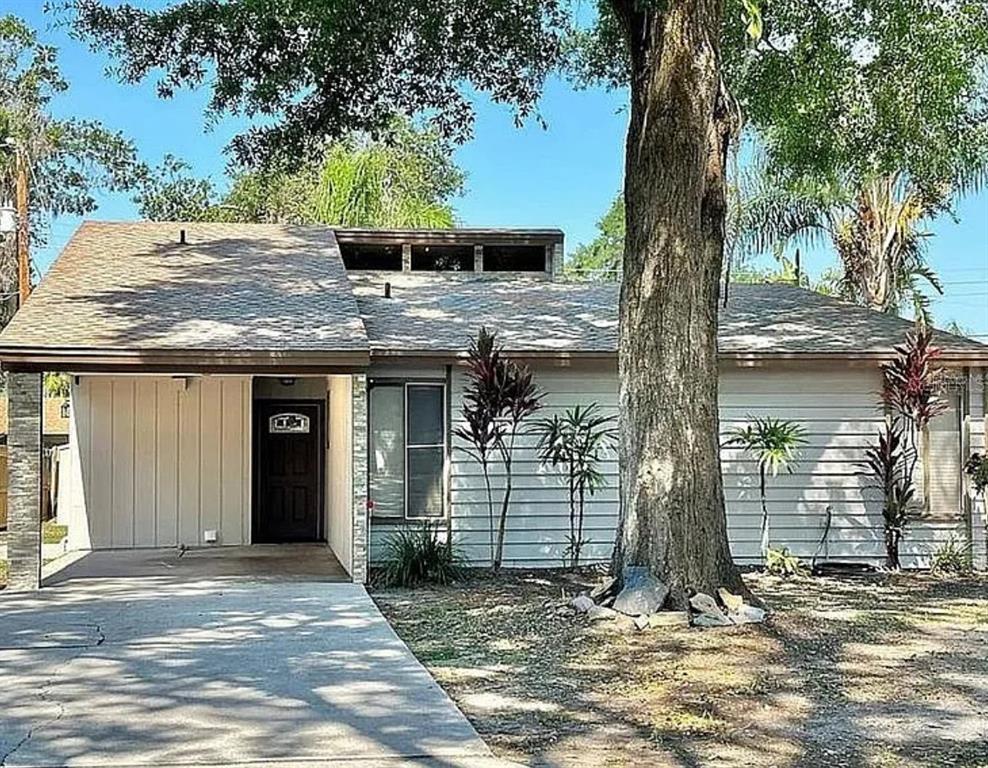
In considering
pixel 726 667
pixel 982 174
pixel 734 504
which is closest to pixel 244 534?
pixel 734 504

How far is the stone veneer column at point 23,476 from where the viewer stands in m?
10.2

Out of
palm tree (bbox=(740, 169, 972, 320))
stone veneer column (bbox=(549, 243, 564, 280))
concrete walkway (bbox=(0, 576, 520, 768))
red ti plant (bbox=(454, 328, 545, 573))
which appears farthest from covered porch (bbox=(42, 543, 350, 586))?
palm tree (bbox=(740, 169, 972, 320))

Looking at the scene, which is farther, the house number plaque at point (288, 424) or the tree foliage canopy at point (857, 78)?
the house number plaque at point (288, 424)

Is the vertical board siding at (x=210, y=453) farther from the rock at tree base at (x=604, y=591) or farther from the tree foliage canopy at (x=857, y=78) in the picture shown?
the rock at tree base at (x=604, y=591)

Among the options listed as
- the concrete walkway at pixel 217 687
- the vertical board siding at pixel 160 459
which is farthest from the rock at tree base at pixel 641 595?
the vertical board siding at pixel 160 459

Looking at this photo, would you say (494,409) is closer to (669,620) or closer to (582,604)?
(582,604)

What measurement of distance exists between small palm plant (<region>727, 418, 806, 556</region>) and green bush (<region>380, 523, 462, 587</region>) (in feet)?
10.9

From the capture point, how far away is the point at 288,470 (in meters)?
15.4

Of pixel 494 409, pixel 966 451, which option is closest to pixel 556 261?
pixel 494 409

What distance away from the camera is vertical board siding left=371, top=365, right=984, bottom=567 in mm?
12297

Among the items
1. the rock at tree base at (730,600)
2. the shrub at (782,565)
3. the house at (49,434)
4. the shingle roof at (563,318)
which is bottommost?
the shrub at (782,565)

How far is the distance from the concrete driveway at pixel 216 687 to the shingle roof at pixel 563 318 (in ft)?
11.5

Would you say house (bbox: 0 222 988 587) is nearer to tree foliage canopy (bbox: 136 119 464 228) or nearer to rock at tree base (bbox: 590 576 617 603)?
rock at tree base (bbox: 590 576 617 603)

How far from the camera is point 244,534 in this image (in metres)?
15.0
